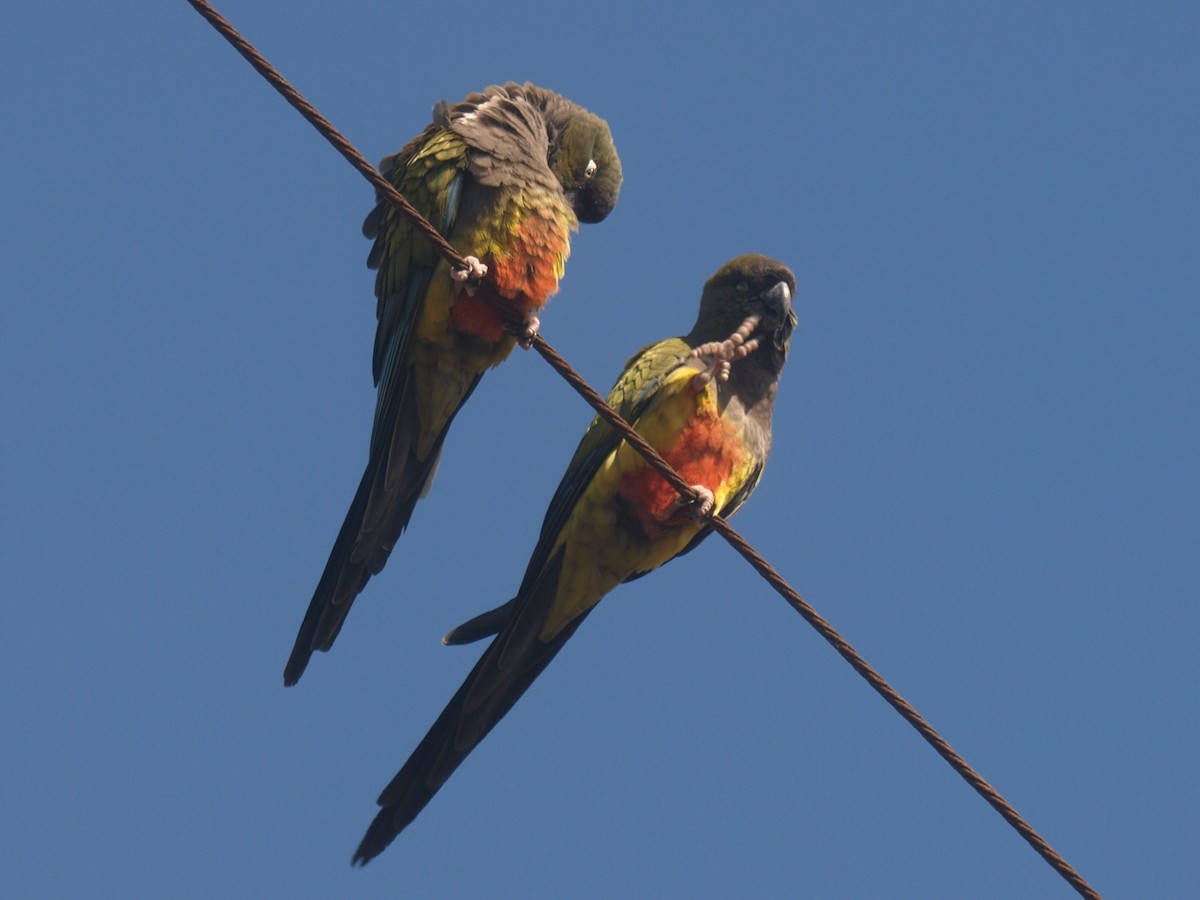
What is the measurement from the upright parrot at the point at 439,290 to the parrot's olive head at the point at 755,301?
85 cm

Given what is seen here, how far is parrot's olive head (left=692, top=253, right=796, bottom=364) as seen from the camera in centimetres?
676

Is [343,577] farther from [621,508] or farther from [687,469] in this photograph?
[687,469]

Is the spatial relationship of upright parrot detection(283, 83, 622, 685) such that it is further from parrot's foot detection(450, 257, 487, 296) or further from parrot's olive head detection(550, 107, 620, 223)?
parrot's olive head detection(550, 107, 620, 223)

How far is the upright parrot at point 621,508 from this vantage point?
6.12m

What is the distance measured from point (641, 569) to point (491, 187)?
1.86m

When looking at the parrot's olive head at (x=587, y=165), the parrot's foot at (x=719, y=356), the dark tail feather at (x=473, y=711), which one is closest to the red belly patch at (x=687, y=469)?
the parrot's foot at (x=719, y=356)

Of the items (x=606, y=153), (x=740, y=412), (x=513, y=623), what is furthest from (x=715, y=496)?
(x=606, y=153)

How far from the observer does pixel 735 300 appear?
6.90 m

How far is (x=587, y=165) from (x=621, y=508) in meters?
1.98

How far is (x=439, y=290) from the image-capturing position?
20.7 feet

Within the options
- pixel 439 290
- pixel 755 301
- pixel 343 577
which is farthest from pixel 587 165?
pixel 343 577

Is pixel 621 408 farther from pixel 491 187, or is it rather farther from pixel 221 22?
pixel 221 22

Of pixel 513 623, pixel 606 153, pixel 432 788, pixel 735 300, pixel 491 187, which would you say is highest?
pixel 606 153

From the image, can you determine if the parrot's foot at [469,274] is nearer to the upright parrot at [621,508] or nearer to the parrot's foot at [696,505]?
the upright parrot at [621,508]
